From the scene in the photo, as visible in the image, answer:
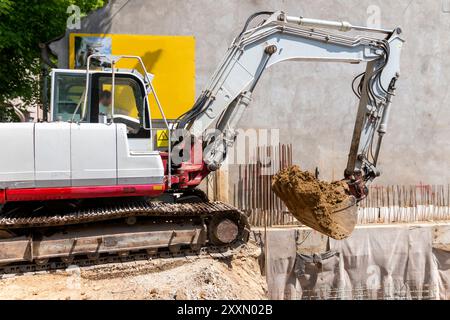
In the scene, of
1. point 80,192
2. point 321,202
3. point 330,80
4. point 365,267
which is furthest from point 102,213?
point 330,80

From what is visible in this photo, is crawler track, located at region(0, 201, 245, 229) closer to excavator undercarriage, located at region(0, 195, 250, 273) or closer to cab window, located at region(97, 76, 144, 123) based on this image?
excavator undercarriage, located at region(0, 195, 250, 273)

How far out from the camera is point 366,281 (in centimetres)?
907

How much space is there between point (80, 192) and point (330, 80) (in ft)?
22.9

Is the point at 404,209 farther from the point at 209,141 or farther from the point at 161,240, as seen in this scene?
the point at 161,240

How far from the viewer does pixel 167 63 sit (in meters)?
9.45

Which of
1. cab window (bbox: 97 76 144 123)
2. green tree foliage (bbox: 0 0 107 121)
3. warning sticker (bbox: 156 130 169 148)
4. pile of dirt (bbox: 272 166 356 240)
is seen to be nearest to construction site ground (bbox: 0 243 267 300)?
pile of dirt (bbox: 272 166 356 240)

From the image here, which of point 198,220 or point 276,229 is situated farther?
point 276,229

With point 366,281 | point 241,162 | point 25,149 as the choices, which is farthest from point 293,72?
point 25,149

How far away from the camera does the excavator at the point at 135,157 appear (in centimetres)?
511

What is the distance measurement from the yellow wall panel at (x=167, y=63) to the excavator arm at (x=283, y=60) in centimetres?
325

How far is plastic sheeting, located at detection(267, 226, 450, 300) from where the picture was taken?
8.78 metres

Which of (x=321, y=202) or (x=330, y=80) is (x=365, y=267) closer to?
(x=321, y=202)

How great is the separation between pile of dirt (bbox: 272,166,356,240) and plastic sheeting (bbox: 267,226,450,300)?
120 inches

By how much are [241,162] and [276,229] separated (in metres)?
1.73
